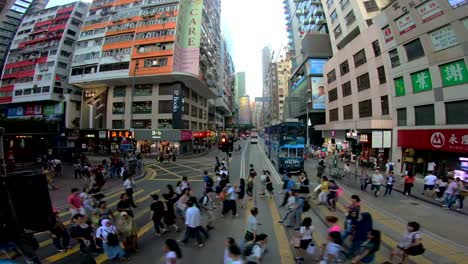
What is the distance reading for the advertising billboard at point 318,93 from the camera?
165ft

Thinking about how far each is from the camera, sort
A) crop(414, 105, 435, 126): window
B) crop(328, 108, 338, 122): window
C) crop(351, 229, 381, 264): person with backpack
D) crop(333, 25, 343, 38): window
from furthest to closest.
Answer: crop(328, 108, 338, 122): window → crop(333, 25, 343, 38): window → crop(414, 105, 435, 126): window → crop(351, 229, 381, 264): person with backpack

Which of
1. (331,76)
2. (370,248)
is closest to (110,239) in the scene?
(370,248)

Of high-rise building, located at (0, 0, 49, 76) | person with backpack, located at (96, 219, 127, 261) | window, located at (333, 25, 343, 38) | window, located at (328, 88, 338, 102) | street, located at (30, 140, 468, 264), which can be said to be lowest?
street, located at (30, 140, 468, 264)

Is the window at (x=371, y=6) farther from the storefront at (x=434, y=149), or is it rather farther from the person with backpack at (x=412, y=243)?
the person with backpack at (x=412, y=243)

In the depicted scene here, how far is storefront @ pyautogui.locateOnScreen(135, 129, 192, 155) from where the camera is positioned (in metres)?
43.7

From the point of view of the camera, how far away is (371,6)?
3366 cm

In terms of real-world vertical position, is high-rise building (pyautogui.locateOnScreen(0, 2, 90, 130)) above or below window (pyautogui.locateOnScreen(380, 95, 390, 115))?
above

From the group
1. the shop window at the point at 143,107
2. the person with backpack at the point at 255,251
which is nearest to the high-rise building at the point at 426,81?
the person with backpack at the point at 255,251

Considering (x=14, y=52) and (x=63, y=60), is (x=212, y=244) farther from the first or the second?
(x=14, y=52)

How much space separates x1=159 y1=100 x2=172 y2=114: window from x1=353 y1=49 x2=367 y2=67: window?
28227 mm

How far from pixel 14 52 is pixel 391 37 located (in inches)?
3002

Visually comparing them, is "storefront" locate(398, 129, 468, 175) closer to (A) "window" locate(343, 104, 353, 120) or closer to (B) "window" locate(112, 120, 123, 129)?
(A) "window" locate(343, 104, 353, 120)

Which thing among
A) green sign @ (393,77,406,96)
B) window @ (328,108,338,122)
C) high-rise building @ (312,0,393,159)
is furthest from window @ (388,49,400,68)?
window @ (328,108,338,122)

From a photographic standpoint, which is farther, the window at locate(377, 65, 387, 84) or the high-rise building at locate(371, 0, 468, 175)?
the window at locate(377, 65, 387, 84)
